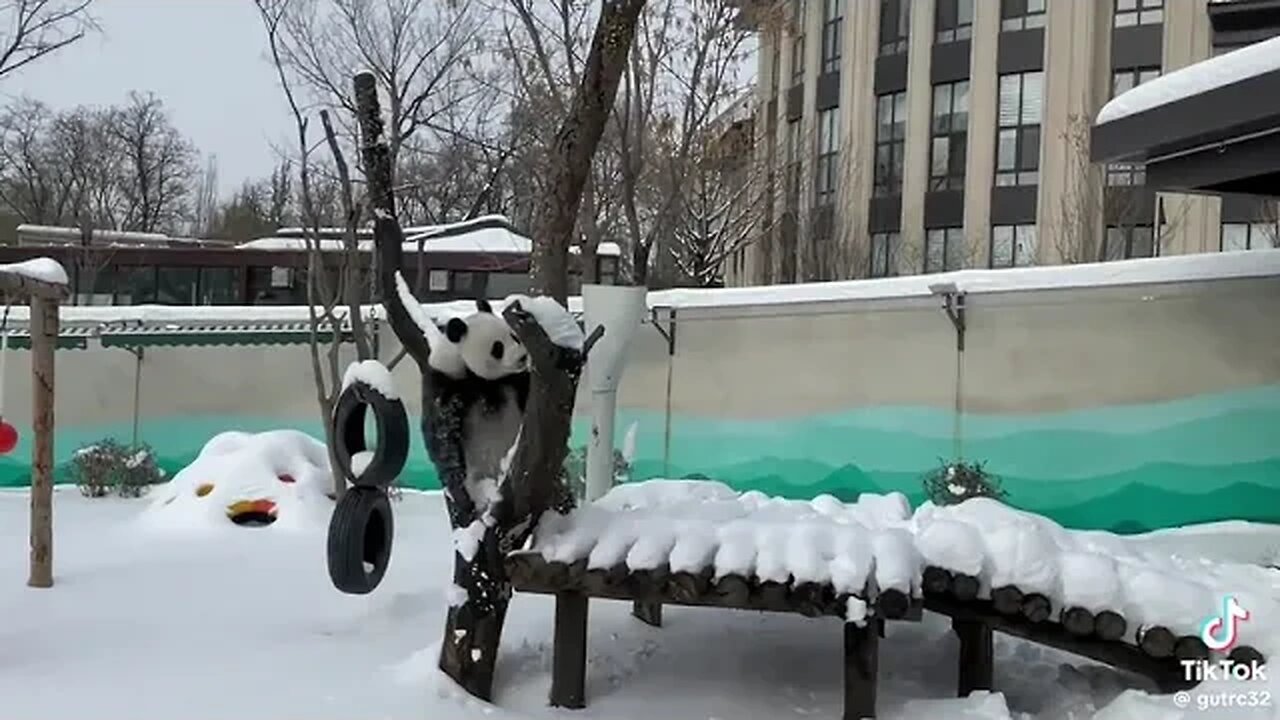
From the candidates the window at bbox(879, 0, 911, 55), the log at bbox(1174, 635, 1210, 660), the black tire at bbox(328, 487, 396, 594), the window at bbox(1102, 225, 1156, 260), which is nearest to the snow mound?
the black tire at bbox(328, 487, 396, 594)

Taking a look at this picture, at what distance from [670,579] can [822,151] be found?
21398 millimetres

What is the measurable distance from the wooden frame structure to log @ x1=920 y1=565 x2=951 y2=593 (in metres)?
5.20

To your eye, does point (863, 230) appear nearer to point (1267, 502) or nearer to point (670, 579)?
point (1267, 502)

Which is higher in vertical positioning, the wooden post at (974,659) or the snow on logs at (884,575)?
the snow on logs at (884,575)

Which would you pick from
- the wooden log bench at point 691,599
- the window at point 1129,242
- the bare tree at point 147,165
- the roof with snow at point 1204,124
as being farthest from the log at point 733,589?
the bare tree at point 147,165

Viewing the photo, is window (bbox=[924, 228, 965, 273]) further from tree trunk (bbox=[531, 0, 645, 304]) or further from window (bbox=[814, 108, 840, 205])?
tree trunk (bbox=[531, 0, 645, 304])

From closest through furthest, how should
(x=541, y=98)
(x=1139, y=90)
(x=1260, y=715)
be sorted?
(x=1260, y=715)
(x=1139, y=90)
(x=541, y=98)

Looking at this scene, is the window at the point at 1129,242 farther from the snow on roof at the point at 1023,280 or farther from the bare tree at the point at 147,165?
the bare tree at the point at 147,165

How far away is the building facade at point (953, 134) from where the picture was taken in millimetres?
21703

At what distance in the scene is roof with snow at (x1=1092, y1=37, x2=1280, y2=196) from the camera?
231 inches

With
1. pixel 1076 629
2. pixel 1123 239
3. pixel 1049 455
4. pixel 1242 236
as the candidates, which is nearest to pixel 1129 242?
pixel 1123 239

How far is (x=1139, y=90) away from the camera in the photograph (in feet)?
22.5

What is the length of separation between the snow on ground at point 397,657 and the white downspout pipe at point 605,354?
4.16 feet

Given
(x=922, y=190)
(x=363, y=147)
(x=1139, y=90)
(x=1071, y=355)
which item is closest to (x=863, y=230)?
(x=922, y=190)
